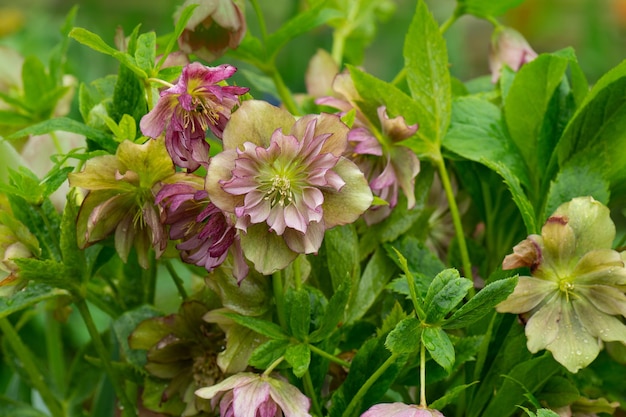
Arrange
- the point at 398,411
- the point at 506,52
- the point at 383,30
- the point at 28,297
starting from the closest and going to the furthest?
the point at 398,411 < the point at 28,297 < the point at 506,52 < the point at 383,30

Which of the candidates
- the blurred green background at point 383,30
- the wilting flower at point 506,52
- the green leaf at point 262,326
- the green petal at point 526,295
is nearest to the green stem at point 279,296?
the green leaf at point 262,326

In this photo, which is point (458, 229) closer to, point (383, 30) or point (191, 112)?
point (191, 112)

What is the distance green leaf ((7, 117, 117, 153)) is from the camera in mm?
497

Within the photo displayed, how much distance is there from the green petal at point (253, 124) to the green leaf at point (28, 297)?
162mm

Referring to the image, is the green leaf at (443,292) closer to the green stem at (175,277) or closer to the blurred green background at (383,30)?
the green stem at (175,277)

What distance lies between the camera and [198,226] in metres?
0.48

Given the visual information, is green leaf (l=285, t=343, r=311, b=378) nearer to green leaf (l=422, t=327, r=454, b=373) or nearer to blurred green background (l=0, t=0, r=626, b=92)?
green leaf (l=422, t=327, r=454, b=373)

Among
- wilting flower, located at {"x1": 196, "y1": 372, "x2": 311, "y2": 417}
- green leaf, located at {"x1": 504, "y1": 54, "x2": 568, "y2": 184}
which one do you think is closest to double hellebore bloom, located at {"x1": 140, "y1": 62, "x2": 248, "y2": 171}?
wilting flower, located at {"x1": 196, "y1": 372, "x2": 311, "y2": 417}

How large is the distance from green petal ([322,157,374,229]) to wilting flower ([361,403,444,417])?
10 centimetres

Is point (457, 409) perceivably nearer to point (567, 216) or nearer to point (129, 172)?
point (567, 216)

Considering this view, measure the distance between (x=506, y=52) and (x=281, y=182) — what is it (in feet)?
0.93

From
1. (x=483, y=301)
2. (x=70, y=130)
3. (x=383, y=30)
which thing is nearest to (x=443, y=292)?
(x=483, y=301)

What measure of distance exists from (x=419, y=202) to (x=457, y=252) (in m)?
0.04

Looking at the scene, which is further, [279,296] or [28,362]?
[28,362]
